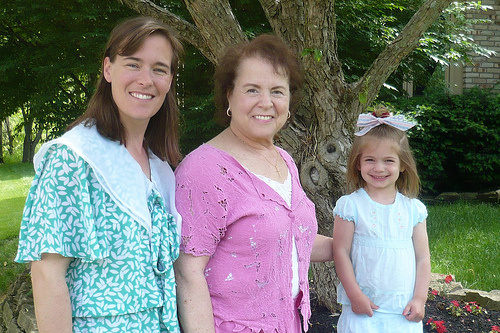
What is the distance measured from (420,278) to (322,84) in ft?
4.72

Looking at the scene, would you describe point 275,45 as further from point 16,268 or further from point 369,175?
point 16,268

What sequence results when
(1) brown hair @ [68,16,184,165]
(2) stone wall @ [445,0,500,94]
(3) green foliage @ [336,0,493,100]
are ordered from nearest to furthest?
1. (1) brown hair @ [68,16,184,165]
2. (3) green foliage @ [336,0,493,100]
3. (2) stone wall @ [445,0,500,94]

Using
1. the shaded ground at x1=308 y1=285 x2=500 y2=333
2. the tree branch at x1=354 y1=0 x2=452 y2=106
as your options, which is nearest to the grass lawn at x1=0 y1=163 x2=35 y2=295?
the shaded ground at x1=308 y1=285 x2=500 y2=333

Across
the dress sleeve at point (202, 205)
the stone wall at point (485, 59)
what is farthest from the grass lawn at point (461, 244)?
the dress sleeve at point (202, 205)

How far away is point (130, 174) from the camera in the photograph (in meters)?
1.78

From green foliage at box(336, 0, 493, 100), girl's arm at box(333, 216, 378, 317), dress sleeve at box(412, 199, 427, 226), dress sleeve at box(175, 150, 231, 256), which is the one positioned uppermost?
green foliage at box(336, 0, 493, 100)

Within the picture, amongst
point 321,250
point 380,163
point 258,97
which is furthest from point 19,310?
point 380,163

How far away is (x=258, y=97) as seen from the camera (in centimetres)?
204

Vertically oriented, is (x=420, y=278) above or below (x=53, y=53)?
below

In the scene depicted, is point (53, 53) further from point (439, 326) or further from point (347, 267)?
point (439, 326)

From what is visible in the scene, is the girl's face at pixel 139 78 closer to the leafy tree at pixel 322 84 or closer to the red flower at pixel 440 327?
the leafy tree at pixel 322 84

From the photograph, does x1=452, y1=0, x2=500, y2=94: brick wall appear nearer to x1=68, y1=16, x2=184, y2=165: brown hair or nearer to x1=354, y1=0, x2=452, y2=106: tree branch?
x1=354, y1=0, x2=452, y2=106: tree branch

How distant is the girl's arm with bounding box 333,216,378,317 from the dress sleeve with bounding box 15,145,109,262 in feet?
4.24

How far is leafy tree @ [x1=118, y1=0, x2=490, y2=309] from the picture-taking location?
3.26 meters
